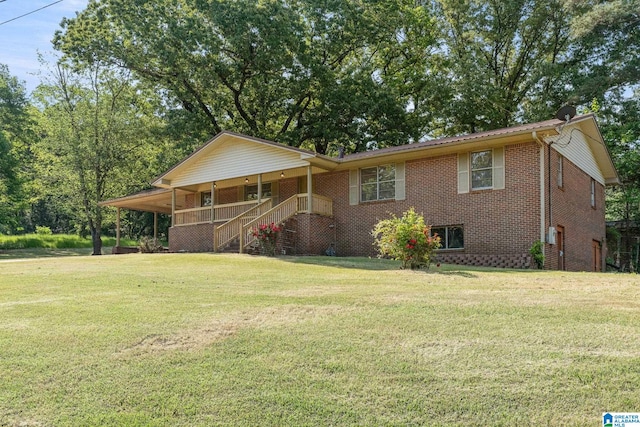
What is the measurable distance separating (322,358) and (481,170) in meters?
13.5

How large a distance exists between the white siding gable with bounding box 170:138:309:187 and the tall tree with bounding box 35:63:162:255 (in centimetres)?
823

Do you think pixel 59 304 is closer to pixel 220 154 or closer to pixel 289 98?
pixel 220 154

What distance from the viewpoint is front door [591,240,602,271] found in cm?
2181

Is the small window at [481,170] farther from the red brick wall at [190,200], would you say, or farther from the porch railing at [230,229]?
the red brick wall at [190,200]

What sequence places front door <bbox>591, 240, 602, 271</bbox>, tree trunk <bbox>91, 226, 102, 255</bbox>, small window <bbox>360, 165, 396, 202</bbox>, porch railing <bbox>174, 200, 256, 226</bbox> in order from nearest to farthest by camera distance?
small window <bbox>360, 165, 396, 202</bbox> → front door <bbox>591, 240, 602, 271</bbox> → porch railing <bbox>174, 200, 256, 226</bbox> → tree trunk <bbox>91, 226, 102, 255</bbox>

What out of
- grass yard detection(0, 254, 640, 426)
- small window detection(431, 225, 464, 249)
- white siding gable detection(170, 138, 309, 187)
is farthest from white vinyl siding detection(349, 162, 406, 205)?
grass yard detection(0, 254, 640, 426)

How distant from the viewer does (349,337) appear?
5.76m

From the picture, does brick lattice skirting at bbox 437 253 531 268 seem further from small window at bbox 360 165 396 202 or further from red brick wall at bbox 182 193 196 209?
red brick wall at bbox 182 193 196 209

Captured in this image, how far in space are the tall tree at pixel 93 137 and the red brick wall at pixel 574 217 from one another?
22.5 m

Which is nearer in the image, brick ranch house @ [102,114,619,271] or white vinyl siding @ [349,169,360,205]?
brick ranch house @ [102,114,619,271]

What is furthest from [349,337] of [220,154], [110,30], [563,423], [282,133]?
[110,30]

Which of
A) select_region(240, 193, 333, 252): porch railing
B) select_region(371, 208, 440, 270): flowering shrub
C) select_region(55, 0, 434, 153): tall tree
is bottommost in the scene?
select_region(371, 208, 440, 270): flowering shrub

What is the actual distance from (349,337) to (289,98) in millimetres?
26687

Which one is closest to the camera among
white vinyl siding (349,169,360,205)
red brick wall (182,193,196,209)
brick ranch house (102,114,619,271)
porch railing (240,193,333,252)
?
brick ranch house (102,114,619,271)
